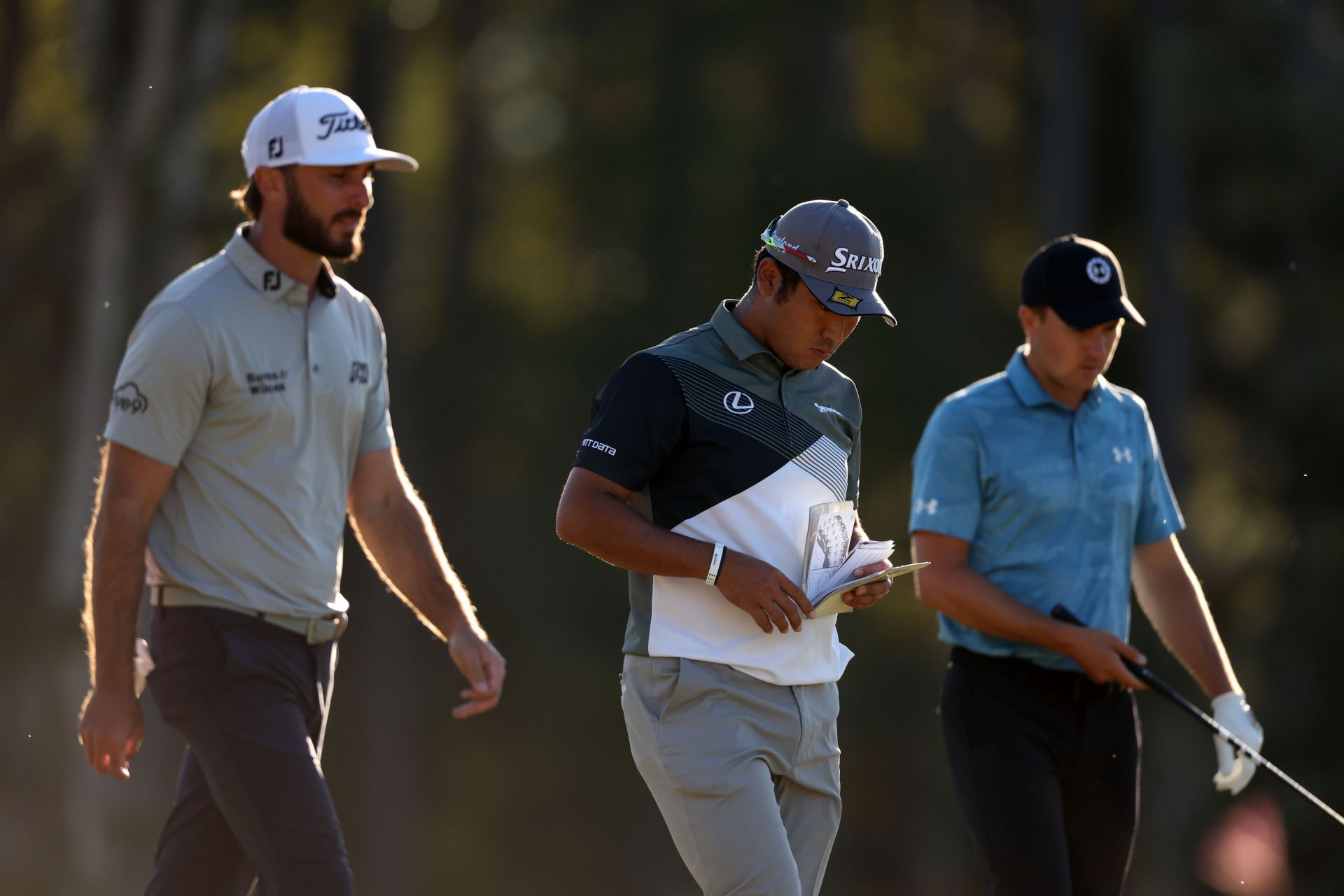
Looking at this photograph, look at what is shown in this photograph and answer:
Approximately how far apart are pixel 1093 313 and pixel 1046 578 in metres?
0.76

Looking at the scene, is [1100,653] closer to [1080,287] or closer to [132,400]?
[1080,287]

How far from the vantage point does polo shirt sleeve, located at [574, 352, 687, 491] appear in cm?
451

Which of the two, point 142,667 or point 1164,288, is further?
point 1164,288

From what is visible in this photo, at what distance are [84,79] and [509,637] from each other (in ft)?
30.4

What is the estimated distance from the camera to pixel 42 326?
67.8ft

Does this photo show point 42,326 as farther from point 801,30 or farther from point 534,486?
point 801,30

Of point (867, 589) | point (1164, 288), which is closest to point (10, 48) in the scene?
point (1164, 288)

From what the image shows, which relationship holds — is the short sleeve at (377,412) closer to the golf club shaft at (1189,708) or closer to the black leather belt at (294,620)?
the black leather belt at (294,620)

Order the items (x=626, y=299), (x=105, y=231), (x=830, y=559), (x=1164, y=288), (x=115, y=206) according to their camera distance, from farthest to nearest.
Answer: (x=626, y=299)
(x=1164, y=288)
(x=115, y=206)
(x=105, y=231)
(x=830, y=559)

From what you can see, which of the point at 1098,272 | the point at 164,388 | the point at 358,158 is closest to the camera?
the point at 164,388

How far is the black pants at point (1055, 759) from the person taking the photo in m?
5.41

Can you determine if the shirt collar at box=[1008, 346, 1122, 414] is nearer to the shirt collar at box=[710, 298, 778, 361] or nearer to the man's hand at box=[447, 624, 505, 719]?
the shirt collar at box=[710, 298, 778, 361]

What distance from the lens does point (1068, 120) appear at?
78.1 feet

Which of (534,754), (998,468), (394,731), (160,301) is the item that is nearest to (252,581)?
(160,301)
